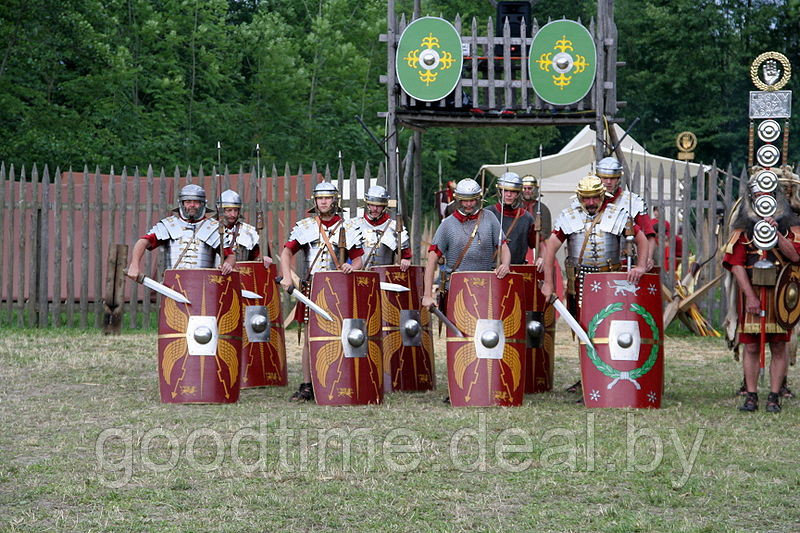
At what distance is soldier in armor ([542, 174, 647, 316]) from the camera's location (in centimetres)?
885

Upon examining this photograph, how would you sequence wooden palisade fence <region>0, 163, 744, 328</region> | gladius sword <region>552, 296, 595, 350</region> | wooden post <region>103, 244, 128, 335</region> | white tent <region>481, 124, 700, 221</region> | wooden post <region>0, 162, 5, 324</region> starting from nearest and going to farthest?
1. gladius sword <region>552, 296, 595, 350</region>
2. wooden post <region>103, 244, 128, 335</region>
3. wooden palisade fence <region>0, 163, 744, 328</region>
4. wooden post <region>0, 162, 5, 324</region>
5. white tent <region>481, 124, 700, 221</region>

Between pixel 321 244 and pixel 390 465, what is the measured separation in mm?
3198

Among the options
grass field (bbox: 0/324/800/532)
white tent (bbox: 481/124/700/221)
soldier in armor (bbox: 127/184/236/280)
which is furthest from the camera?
white tent (bbox: 481/124/700/221)

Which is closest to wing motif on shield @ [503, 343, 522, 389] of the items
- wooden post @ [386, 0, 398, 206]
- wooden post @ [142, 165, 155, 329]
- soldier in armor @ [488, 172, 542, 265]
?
soldier in armor @ [488, 172, 542, 265]

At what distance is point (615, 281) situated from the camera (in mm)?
8414

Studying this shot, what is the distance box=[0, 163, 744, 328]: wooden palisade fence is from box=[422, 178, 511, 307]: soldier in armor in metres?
5.09

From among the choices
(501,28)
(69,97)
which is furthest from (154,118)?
(501,28)

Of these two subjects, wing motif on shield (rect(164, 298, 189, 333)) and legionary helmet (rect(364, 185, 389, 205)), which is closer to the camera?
wing motif on shield (rect(164, 298, 189, 333))

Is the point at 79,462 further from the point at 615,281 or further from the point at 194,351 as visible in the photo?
the point at 615,281

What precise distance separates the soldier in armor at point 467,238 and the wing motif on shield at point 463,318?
53 cm

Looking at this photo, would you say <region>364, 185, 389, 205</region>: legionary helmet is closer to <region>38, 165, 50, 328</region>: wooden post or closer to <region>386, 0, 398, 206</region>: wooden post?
<region>386, 0, 398, 206</region>: wooden post

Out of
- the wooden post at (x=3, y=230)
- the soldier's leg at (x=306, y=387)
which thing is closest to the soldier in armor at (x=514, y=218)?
the soldier's leg at (x=306, y=387)

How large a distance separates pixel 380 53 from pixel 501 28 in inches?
650

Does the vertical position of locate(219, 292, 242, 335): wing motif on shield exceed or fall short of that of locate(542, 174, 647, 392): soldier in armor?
it falls short
